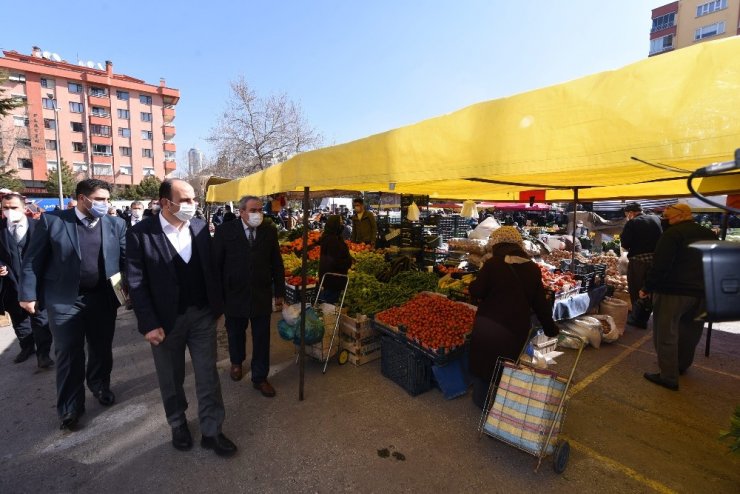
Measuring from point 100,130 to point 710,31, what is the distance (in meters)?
75.1

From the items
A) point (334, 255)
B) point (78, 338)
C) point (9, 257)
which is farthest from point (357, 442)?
point (9, 257)

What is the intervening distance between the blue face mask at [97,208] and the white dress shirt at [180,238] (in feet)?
2.66

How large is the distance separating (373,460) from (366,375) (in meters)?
1.42

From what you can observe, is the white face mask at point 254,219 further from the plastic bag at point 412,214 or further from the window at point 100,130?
the window at point 100,130

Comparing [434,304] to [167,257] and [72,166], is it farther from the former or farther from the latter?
[72,166]

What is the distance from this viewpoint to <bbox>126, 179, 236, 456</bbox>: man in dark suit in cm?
264

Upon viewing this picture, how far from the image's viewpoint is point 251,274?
3.76 meters

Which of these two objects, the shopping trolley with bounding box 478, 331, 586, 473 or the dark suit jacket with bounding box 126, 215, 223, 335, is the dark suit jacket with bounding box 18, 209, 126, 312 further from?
the shopping trolley with bounding box 478, 331, 586, 473

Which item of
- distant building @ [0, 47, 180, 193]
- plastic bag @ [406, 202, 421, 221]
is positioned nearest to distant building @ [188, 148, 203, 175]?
distant building @ [0, 47, 180, 193]

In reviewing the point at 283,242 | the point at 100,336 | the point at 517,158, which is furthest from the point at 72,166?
the point at 517,158

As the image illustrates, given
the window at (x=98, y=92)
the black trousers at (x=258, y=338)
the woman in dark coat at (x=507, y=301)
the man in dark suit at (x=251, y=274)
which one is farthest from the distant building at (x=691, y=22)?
the window at (x=98, y=92)

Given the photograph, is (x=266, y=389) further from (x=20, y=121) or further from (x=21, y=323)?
(x=20, y=121)

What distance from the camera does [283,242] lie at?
10586 mm

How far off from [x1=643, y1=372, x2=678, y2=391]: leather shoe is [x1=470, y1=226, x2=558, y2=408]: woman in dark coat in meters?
2.09
